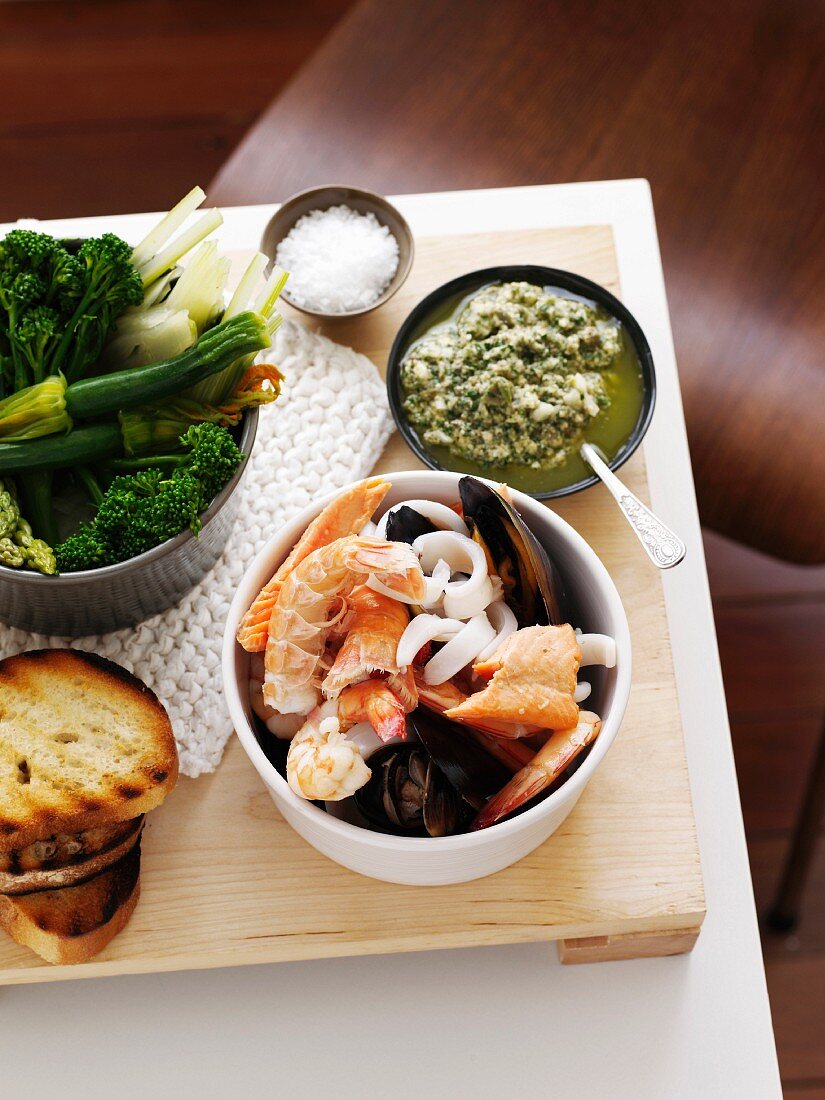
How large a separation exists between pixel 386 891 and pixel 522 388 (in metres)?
0.53

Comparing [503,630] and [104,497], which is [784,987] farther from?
[104,497]

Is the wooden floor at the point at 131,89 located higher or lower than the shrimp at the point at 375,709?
lower

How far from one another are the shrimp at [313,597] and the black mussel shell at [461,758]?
97 millimetres

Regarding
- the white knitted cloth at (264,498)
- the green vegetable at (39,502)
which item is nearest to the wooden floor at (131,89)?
the white knitted cloth at (264,498)

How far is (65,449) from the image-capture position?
1.04m

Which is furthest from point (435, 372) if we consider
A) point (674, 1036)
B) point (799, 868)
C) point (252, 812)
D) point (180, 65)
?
point (180, 65)

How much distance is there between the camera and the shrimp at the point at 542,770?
92 cm

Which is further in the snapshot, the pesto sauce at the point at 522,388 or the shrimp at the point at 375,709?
the pesto sauce at the point at 522,388

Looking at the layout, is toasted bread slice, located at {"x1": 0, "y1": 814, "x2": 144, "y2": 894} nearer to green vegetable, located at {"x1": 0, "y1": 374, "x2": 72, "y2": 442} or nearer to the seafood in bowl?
the seafood in bowl

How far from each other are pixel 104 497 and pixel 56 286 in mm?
200

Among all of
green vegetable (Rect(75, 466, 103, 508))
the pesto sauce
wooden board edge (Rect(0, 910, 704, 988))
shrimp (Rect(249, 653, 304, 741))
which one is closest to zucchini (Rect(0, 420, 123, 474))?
green vegetable (Rect(75, 466, 103, 508))

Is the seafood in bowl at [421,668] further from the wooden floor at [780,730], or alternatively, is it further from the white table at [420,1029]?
the wooden floor at [780,730]

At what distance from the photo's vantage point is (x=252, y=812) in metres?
1.14

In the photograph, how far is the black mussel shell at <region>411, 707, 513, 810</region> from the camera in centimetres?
95
